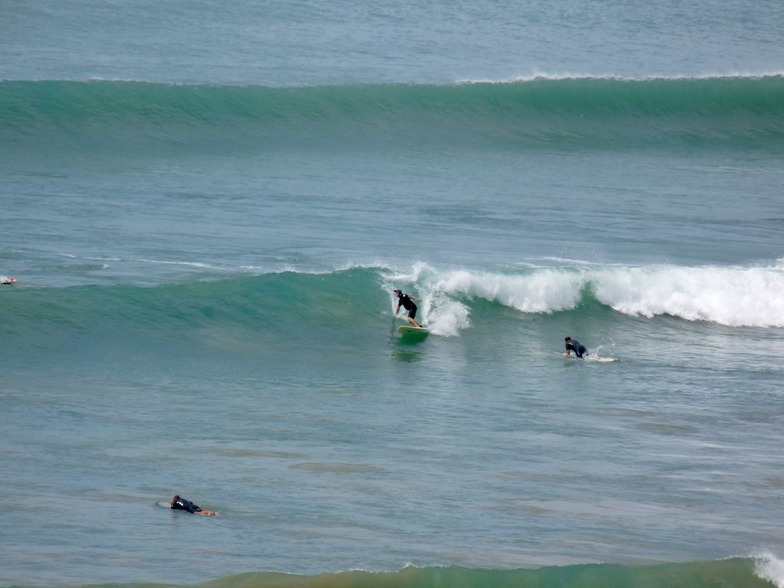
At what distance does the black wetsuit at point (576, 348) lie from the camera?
59.3 ft

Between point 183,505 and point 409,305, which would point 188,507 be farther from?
point 409,305

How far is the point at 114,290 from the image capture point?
18.2m

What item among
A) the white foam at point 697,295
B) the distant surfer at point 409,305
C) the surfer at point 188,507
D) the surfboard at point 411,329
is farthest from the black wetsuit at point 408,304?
the surfer at point 188,507

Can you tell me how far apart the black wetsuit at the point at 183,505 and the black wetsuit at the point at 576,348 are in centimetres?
874

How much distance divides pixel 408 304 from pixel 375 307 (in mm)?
768

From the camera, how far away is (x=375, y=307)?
19.7 meters

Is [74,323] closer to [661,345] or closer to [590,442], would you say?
[590,442]

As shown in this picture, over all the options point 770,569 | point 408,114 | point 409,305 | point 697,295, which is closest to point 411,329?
point 409,305

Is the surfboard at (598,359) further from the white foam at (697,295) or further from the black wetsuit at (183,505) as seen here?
the black wetsuit at (183,505)

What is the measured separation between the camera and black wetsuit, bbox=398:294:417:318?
18969 millimetres

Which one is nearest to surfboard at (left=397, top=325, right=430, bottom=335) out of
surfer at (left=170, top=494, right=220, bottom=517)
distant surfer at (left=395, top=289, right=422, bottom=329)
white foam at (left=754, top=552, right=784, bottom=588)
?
Result: distant surfer at (left=395, top=289, right=422, bottom=329)

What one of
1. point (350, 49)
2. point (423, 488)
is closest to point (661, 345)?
point (423, 488)

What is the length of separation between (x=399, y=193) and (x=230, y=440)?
14959mm

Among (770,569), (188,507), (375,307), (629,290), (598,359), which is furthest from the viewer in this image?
(629,290)
